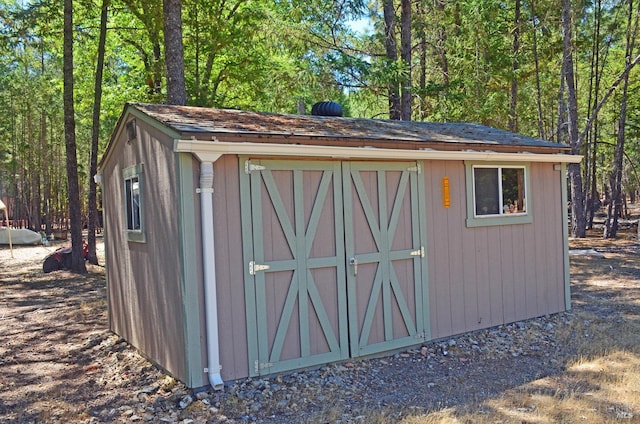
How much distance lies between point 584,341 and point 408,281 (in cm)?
229

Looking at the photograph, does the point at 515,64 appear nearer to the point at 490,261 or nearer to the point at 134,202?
the point at 490,261

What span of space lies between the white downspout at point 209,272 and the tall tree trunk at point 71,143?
8673 mm

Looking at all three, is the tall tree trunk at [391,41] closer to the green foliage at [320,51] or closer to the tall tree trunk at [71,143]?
the green foliage at [320,51]

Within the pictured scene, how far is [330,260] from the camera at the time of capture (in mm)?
5500

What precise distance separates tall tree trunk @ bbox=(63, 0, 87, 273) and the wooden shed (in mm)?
5877

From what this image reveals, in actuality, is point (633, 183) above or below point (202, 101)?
below

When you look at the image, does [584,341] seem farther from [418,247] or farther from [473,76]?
[473,76]

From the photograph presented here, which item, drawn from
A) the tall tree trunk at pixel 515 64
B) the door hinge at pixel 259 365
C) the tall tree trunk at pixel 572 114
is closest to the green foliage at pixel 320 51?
the tall tree trunk at pixel 515 64

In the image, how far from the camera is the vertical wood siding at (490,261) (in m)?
6.33

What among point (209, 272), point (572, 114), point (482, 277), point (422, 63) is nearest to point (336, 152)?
point (209, 272)

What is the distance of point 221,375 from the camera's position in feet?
15.8

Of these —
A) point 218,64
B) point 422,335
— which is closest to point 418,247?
point 422,335

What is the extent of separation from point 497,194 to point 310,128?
270cm

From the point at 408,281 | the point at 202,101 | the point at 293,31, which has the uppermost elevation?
the point at 293,31
